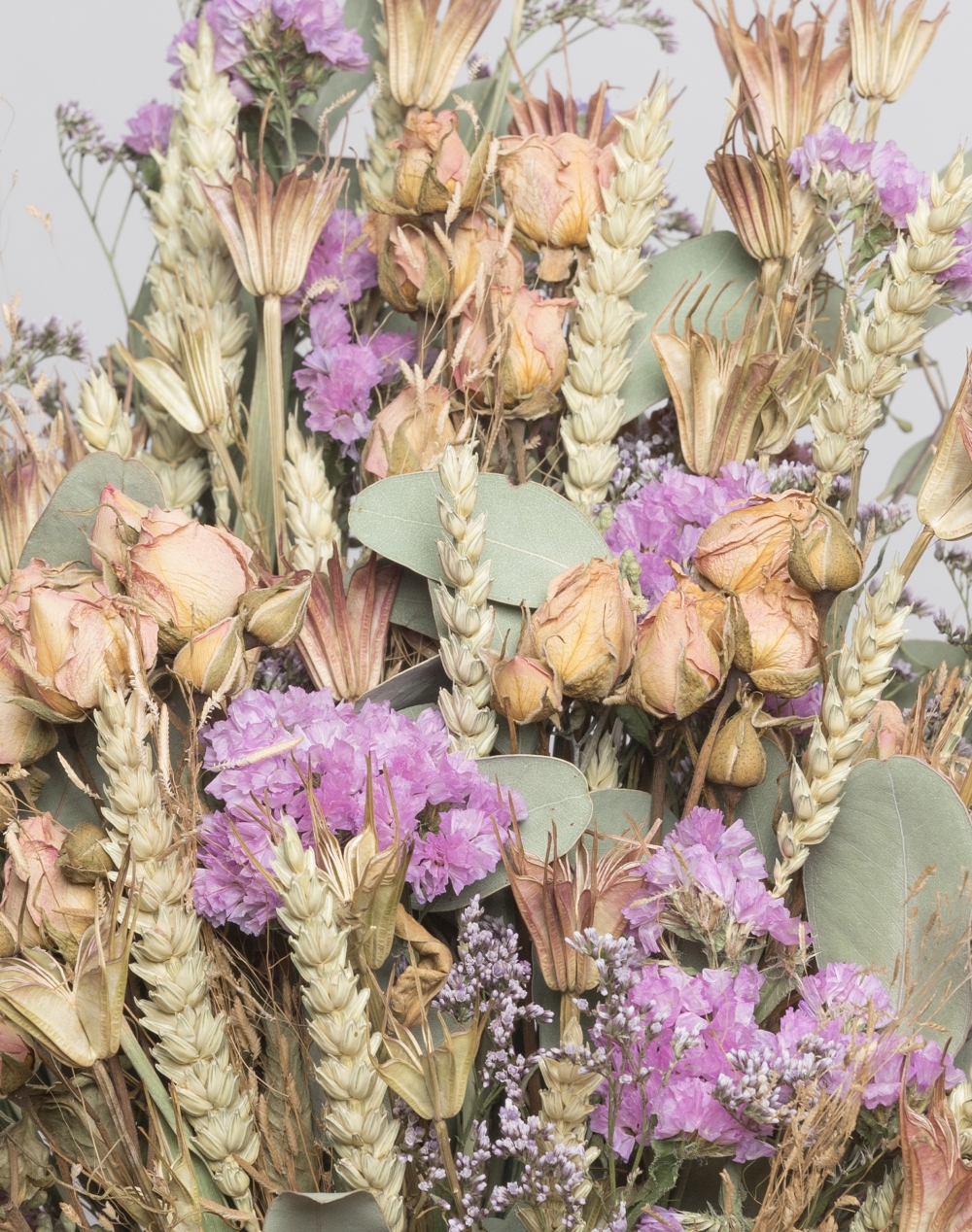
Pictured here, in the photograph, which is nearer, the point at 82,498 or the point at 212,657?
the point at 212,657

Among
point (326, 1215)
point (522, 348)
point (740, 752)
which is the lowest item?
point (326, 1215)

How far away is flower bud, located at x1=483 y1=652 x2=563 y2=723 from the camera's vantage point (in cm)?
55

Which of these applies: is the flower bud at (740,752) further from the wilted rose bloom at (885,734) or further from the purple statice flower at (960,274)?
the purple statice flower at (960,274)

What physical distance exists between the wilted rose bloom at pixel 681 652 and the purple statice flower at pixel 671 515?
0.07 m

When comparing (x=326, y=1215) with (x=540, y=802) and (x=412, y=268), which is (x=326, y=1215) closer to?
(x=540, y=802)

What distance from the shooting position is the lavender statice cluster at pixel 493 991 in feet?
1.62

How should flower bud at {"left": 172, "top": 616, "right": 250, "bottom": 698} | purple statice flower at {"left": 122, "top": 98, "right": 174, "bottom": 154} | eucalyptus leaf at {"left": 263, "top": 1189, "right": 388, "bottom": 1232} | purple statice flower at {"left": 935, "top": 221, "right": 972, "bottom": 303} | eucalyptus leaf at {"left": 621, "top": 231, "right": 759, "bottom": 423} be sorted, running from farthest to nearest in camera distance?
purple statice flower at {"left": 122, "top": 98, "right": 174, "bottom": 154} < eucalyptus leaf at {"left": 621, "top": 231, "right": 759, "bottom": 423} < purple statice flower at {"left": 935, "top": 221, "right": 972, "bottom": 303} < flower bud at {"left": 172, "top": 616, "right": 250, "bottom": 698} < eucalyptus leaf at {"left": 263, "top": 1189, "right": 388, "bottom": 1232}

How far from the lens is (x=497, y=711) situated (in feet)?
1.93

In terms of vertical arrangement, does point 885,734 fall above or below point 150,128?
below

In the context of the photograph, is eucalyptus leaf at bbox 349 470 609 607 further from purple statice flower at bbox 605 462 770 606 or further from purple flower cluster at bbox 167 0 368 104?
purple flower cluster at bbox 167 0 368 104

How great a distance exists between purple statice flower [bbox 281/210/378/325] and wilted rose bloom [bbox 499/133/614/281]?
0.11m

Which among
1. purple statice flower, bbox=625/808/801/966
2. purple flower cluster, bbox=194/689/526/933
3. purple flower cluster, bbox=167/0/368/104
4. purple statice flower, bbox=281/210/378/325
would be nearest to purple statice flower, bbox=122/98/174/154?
purple flower cluster, bbox=167/0/368/104

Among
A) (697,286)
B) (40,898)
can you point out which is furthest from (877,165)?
(40,898)

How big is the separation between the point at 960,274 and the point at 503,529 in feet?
0.93
